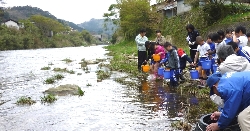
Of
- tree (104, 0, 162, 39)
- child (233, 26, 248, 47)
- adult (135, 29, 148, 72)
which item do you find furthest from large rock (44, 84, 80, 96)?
tree (104, 0, 162, 39)

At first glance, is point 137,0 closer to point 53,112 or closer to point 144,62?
point 144,62

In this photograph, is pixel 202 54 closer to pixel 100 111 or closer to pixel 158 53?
pixel 158 53

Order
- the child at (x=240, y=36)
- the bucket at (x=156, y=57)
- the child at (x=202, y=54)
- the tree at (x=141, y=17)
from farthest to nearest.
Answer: the tree at (x=141, y=17) < the bucket at (x=156, y=57) < the child at (x=202, y=54) < the child at (x=240, y=36)

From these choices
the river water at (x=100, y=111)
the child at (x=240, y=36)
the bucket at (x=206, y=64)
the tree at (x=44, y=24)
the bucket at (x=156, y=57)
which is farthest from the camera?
the tree at (x=44, y=24)

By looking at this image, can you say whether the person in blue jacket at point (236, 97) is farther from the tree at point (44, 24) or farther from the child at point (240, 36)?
the tree at point (44, 24)

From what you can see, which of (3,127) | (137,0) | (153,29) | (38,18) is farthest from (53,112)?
(38,18)

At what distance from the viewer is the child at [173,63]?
9461 mm

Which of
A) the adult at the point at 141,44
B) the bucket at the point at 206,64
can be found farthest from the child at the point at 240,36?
the adult at the point at 141,44

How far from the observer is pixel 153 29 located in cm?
3706

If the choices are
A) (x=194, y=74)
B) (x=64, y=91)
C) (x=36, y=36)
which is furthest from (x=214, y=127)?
(x=36, y=36)

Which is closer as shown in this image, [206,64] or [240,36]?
[240,36]

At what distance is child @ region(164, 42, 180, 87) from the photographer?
372 inches

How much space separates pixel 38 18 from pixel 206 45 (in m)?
96.0

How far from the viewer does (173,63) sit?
31.5ft
